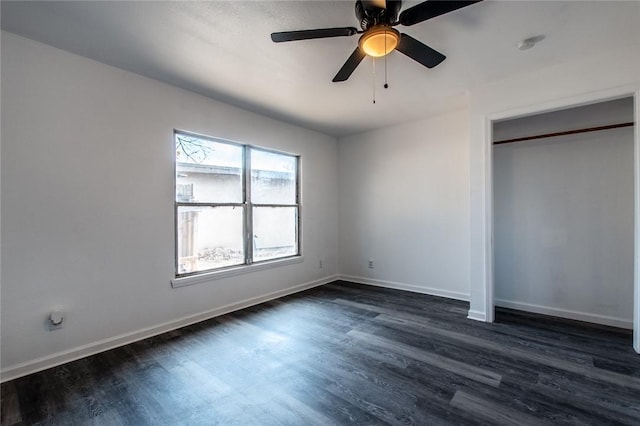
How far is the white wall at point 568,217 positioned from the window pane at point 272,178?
9.79 ft

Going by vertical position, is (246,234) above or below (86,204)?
below

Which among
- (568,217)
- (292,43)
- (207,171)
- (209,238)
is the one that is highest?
(292,43)

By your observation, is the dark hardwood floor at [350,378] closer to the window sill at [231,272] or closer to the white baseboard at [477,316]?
the white baseboard at [477,316]

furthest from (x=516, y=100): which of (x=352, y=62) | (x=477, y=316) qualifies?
(x=477, y=316)

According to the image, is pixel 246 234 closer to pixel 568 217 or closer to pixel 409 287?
pixel 409 287

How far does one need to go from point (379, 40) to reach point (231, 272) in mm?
3052

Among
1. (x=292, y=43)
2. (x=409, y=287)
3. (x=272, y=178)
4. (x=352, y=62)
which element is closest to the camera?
(x=352, y=62)

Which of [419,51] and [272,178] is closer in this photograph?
[419,51]

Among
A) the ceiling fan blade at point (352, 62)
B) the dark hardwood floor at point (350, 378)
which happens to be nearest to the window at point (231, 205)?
the dark hardwood floor at point (350, 378)

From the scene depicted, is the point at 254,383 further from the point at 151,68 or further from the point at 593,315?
the point at 593,315

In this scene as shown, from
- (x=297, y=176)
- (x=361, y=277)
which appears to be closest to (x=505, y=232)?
(x=361, y=277)

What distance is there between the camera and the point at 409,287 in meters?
4.52

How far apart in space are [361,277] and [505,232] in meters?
2.37

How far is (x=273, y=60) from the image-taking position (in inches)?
104
